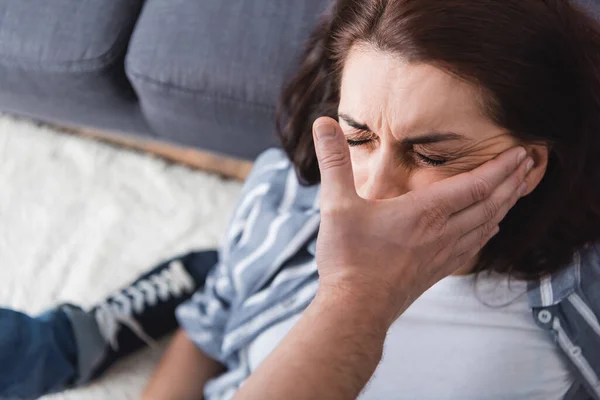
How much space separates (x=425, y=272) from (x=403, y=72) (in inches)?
8.9

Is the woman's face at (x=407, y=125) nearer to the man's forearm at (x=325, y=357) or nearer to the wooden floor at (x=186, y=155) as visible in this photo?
the man's forearm at (x=325, y=357)

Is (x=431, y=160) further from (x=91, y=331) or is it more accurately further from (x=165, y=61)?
(x=91, y=331)

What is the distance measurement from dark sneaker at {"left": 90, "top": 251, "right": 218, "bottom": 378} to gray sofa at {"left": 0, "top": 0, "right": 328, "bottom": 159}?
30 centimetres

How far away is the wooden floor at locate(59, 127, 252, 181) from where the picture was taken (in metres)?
1.49

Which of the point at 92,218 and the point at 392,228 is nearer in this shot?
the point at 392,228

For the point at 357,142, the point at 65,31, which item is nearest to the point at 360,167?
the point at 357,142

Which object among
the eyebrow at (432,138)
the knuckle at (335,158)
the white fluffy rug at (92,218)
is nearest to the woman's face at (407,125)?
the eyebrow at (432,138)

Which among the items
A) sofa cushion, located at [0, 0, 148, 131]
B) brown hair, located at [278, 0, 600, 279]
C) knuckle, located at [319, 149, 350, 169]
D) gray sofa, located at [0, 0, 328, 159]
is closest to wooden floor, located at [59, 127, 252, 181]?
gray sofa, located at [0, 0, 328, 159]

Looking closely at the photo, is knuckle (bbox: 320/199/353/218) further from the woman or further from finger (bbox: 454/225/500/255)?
finger (bbox: 454/225/500/255)

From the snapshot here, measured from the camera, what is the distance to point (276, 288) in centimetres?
94

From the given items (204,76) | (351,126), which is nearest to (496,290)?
(351,126)

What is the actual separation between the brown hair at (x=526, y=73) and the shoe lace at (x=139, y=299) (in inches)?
25.4

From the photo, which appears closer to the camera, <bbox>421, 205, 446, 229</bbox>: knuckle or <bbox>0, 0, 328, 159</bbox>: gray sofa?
<bbox>421, 205, 446, 229</bbox>: knuckle

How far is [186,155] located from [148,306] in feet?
A: 1.57
